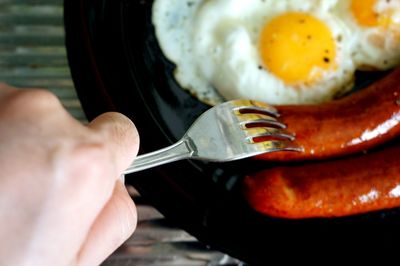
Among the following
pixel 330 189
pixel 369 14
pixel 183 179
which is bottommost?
pixel 183 179

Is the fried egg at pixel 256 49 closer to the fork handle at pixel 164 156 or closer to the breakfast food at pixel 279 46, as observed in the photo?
the breakfast food at pixel 279 46

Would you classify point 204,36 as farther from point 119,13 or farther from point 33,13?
point 33,13

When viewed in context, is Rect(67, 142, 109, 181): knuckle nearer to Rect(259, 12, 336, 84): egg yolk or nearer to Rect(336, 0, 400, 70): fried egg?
Rect(259, 12, 336, 84): egg yolk

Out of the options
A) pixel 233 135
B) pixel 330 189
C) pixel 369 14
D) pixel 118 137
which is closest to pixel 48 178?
pixel 118 137

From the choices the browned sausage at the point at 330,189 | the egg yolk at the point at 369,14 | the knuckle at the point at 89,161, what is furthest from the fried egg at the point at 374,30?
the knuckle at the point at 89,161

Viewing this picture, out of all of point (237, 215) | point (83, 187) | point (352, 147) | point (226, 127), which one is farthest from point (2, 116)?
point (352, 147)

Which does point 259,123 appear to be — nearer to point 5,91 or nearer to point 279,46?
point 279,46
